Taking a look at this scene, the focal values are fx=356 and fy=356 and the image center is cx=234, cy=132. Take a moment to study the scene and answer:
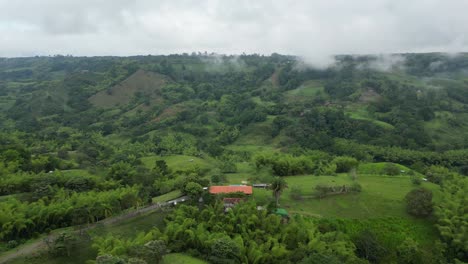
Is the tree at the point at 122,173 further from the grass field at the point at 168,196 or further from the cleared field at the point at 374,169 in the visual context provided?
the cleared field at the point at 374,169

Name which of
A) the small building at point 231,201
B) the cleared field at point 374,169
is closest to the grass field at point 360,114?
the cleared field at point 374,169

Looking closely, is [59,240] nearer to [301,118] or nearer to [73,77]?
[301,118]

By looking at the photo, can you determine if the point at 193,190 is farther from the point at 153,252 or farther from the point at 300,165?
the point at 300,165

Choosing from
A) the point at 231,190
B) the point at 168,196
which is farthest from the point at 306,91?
the point at 168,196

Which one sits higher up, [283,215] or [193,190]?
[193,190]

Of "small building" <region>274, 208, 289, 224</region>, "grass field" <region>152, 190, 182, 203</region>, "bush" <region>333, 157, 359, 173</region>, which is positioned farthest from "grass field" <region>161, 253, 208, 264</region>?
"bush" <region>333, 157, 359, 173</region>
